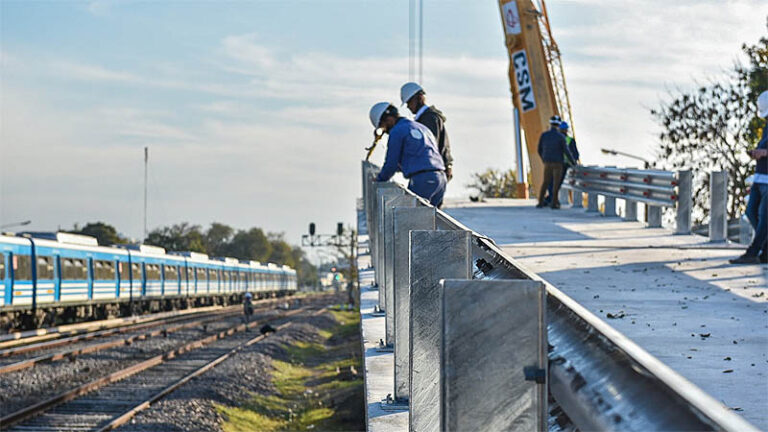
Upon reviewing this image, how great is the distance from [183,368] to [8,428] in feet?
30.1

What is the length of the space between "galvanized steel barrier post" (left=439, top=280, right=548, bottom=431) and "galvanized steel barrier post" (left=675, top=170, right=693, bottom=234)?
14.9 m

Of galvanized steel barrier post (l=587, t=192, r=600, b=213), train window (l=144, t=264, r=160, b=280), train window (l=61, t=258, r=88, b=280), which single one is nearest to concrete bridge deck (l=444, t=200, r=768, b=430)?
galvanized steel barrier post (l=587, t=192, r=600, b=213)

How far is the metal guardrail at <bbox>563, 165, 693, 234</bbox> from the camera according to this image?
1719 cm

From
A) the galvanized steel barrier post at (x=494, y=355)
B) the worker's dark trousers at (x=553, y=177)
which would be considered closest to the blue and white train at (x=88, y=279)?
the worker's dark trousers at (x=553, y=177)

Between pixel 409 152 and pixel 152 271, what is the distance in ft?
124

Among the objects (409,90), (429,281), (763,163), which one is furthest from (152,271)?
(429,281)

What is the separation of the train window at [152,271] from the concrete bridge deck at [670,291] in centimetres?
2817

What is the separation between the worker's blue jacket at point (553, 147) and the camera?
21906 millimetres

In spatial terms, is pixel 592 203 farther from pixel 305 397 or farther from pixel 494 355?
pixel 494 355

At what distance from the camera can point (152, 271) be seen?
46.6m

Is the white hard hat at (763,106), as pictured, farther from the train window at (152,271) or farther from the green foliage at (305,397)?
the train window at (152,271)

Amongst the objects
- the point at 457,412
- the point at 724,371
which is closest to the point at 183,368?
the point at 724,371

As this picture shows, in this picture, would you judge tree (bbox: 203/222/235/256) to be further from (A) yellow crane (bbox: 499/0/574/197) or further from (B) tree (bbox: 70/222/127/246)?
(A) yellow crane (bbox: 499/0/574/197)

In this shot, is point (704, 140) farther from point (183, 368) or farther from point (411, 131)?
point (411, 131)
